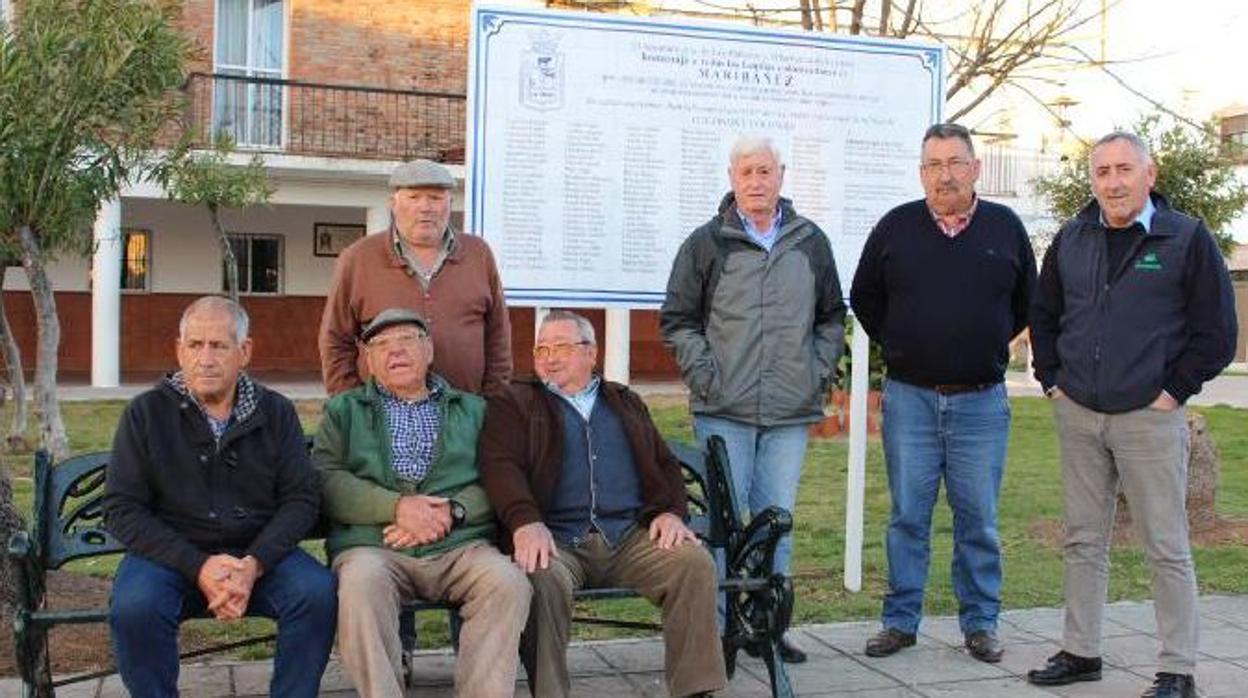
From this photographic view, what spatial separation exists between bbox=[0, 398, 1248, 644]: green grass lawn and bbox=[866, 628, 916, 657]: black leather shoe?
596 mm

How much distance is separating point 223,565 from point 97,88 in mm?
5149

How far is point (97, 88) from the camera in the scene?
8.06 m

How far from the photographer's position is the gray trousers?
462 cm

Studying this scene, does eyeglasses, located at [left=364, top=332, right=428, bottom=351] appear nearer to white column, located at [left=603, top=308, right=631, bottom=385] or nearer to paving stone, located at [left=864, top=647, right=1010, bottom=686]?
paving stone, located at [left=864, top=647, right=1010, bottom=686]

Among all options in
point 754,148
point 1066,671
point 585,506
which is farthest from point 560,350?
point 1066,671

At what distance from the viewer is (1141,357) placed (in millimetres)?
4586

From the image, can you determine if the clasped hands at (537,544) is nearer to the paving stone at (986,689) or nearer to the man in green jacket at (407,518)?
the man in green jacket at (407,518)

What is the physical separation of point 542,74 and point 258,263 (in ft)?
54.6

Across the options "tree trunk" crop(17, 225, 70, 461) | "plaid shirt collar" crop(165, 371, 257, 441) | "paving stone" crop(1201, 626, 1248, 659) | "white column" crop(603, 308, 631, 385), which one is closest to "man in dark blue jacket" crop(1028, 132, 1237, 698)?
"paving stone" crop(1201, 626, 1248, 659)

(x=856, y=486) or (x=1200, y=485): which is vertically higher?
(x=856, y=486)

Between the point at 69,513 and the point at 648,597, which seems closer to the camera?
the point at 648,597

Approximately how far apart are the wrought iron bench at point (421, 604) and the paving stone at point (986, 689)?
0.72 m

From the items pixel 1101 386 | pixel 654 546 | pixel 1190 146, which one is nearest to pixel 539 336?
pixel 654 546

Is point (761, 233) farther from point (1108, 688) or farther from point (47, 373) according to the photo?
point (47, 373)
